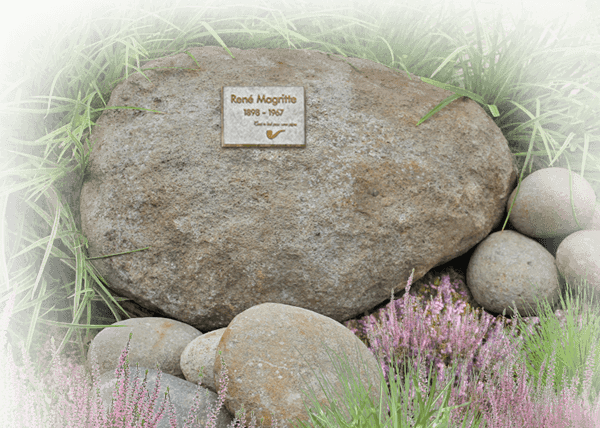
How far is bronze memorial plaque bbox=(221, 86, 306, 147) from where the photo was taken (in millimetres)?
3029

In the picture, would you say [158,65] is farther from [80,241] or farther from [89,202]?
[80,241]

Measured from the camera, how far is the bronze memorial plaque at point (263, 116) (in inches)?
119

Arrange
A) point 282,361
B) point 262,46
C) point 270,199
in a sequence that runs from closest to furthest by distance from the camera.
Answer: point 282,361, point 270,199, point 262,46

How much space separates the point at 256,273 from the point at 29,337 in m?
1.39

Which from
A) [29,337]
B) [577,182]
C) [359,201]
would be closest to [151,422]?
[29,337]

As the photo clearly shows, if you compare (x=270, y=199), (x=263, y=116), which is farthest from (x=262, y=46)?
(x=270, y=199)

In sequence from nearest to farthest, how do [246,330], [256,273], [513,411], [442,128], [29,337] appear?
[513,411] → [246,330] → [29,337] → [256,273] → [442,128]

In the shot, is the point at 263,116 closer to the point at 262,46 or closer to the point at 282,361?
the point at 262,46

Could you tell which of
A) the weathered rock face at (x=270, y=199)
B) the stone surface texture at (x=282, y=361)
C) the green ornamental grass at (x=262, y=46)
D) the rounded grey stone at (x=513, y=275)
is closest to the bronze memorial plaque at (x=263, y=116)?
the weathered rock face at (x=270, y=199)

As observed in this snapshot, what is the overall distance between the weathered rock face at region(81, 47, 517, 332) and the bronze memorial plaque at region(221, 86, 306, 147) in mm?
52

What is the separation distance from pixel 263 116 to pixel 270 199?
1.85ft

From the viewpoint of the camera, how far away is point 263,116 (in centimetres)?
306

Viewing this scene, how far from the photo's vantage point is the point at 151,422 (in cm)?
155

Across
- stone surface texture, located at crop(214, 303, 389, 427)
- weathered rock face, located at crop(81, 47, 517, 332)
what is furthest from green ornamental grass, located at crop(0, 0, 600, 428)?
stone surface texture, located at crop(214, 303, 389, 427)
